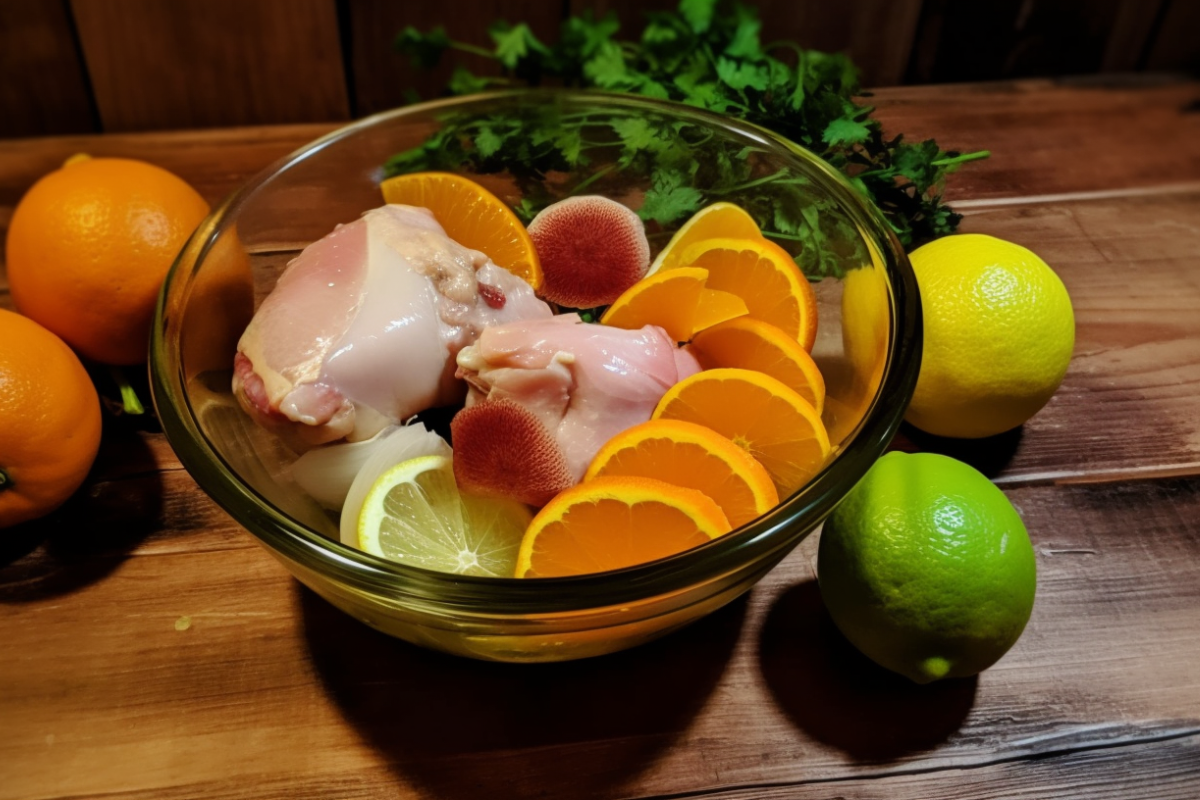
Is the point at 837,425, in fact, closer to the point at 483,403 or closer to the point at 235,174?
the point at 483,403

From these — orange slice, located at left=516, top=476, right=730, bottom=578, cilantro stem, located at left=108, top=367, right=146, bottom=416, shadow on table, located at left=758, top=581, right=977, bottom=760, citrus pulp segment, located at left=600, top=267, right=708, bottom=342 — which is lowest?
shadow on table, located at left=758, top=581, right=977, bottom=760

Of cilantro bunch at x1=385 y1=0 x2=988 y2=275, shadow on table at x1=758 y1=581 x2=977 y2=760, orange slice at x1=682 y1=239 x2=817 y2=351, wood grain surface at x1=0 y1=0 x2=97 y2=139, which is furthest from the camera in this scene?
wood grain surface at x1=0 y1=0 x2=97 y2=139

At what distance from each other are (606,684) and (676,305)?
1.10 ft

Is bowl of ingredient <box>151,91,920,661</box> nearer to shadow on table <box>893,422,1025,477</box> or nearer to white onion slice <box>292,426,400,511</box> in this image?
white onion slice <box>292,426,400,511</box>

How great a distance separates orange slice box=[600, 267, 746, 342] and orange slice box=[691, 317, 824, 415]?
0.01m

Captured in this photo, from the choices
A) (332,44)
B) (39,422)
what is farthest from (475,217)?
(332,44)

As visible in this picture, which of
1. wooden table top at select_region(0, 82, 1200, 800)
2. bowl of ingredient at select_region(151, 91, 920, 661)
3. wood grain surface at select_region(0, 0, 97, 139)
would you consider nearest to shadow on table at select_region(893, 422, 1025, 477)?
wooden table top at select_region(0, 82, 1200, 800)

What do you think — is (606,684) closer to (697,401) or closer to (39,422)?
(697,401)

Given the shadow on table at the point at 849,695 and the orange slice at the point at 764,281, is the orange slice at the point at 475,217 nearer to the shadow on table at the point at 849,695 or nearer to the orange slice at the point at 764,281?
the orange slice at the point at 764,281

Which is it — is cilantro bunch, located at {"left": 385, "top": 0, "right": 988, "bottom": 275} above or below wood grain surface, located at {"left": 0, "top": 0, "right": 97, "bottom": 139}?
above

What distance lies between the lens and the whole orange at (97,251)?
0.94m

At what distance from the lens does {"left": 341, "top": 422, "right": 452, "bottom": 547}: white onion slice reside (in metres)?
0.77

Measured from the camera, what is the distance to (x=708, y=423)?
2.63 ft

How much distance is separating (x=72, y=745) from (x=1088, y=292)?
115 centimetres
